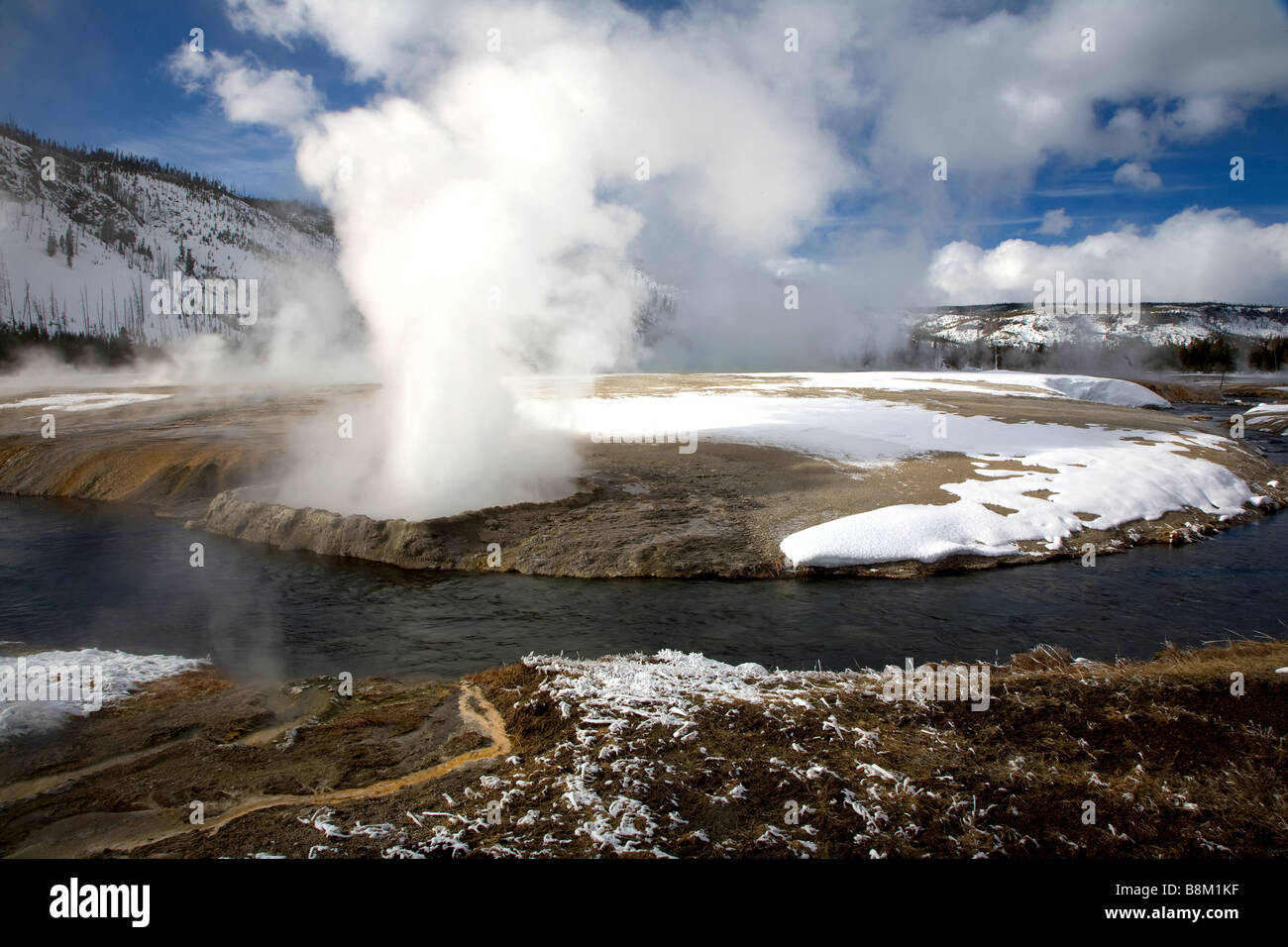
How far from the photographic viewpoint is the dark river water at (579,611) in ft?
40.0

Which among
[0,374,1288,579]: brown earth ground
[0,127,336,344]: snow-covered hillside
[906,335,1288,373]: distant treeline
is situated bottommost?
[0,374,1288,579]: brown earth ground

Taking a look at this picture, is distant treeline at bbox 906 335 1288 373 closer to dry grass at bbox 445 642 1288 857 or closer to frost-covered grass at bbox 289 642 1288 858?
dry grass at bbox 445 642 1288 857

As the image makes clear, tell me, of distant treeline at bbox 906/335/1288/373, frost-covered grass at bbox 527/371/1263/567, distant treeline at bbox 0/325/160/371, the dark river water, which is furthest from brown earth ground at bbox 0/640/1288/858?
distant treeline at bbox 906/335/1288/373

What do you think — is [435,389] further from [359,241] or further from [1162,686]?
[1162,686]

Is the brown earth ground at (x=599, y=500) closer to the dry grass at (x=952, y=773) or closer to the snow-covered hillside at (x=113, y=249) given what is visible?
the dry grass at (x=952, y=773)

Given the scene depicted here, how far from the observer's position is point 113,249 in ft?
524

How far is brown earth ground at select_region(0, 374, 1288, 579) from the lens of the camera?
17016mm

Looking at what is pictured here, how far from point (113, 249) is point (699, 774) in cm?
19928

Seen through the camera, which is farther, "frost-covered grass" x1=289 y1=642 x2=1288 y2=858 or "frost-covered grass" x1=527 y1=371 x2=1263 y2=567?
"frost-covered grass" x1=527 y1=371 x2=1263 y2=567

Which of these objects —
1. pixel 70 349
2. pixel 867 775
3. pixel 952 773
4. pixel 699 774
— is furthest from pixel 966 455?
pixel 70 349

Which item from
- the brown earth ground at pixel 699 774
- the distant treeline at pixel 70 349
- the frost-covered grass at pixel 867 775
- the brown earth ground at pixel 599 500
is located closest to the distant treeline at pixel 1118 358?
the brown earth ground at pixel 599 500

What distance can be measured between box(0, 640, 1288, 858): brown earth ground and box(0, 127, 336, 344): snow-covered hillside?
5033 inches

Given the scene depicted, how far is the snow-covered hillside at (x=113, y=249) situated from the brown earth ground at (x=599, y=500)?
4072 inches

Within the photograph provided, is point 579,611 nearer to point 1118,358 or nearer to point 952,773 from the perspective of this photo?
point 952,773
